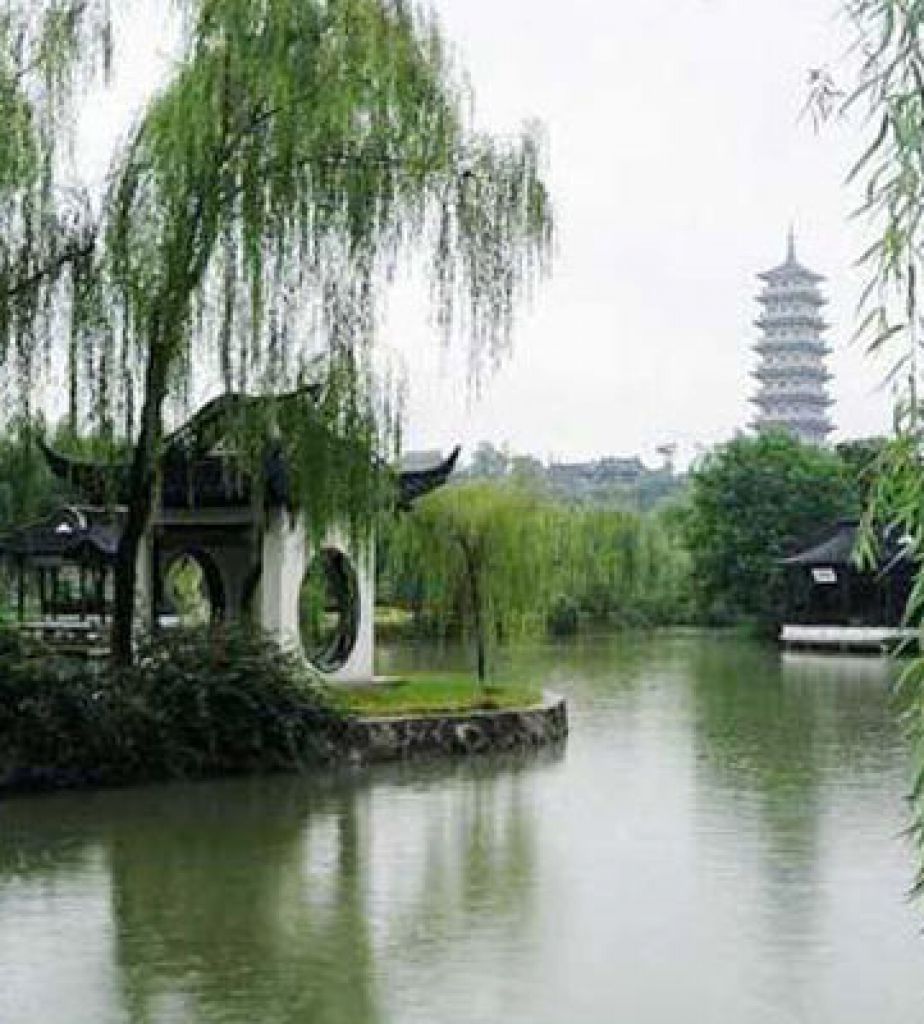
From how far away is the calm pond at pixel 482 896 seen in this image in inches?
212

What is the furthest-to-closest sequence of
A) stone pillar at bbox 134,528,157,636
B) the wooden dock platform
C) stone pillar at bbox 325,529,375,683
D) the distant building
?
1. the distant building
2. the wooden dock platform
3. stone pillar at bbox 325,529,375,683
4. stone pillar at bbox 134,528,157,636

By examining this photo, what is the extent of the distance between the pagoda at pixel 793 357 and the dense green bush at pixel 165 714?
51241 millimetres

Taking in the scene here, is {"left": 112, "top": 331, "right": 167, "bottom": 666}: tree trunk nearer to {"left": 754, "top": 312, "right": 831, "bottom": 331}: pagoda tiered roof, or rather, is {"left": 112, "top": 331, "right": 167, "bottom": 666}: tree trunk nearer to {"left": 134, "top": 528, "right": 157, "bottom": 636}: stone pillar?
{"left": 134, "top": 528, "right": 157, "bottom": 636}: stone pillar

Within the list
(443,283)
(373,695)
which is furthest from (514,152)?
(373,695)

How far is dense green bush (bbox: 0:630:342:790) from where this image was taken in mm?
10008

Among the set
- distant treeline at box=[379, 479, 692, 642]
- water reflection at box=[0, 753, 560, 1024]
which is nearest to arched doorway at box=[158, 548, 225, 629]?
distant treeline at box=[379, 479, 692, 642]

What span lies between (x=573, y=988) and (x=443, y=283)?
19.7ft

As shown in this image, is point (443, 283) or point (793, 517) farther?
point (793, 517)

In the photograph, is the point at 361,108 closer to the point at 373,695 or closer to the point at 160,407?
the point at 160,407

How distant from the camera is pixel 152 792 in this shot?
1007 centimetres

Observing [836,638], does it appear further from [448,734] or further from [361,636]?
[448,734]

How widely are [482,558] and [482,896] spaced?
806 centimetres

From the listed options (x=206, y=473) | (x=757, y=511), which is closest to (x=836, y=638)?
(x=757, y=511)

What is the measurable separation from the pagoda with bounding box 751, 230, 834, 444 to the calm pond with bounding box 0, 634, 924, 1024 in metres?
50.4
